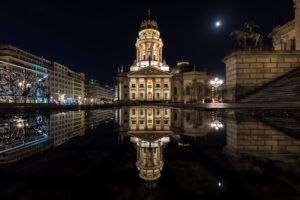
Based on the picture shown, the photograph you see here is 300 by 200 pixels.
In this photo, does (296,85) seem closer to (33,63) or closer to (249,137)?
(249,137)

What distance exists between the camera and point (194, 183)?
227 cm

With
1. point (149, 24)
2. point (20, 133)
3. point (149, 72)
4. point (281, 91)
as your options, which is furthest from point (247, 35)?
point (149, 24)

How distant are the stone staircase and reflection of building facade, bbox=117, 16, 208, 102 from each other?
58601 mm

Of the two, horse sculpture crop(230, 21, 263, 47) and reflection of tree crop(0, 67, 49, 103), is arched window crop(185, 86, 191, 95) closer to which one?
reflection of tree crop(0, 67, 49, 103)

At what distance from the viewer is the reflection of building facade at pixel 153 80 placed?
266 ft

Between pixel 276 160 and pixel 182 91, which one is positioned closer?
Result: pixel 276 160

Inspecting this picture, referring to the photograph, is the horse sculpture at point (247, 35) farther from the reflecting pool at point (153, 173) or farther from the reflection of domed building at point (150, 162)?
A: the reflection of domed building at point (150, 162)

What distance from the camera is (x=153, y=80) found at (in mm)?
82312

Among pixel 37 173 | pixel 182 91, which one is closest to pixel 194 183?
pixel 37 173

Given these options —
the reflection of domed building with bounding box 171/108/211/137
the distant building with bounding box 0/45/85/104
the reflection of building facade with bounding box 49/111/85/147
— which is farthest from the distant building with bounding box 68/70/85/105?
the reflection of domed building with bounding box 171/108/211/137

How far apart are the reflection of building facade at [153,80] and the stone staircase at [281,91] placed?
192 ft

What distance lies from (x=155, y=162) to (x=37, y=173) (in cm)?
163

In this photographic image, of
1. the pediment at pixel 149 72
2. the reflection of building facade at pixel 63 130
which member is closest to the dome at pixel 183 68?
the pediment at pixel 149 72

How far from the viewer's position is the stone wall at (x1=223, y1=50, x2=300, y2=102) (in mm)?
22078
